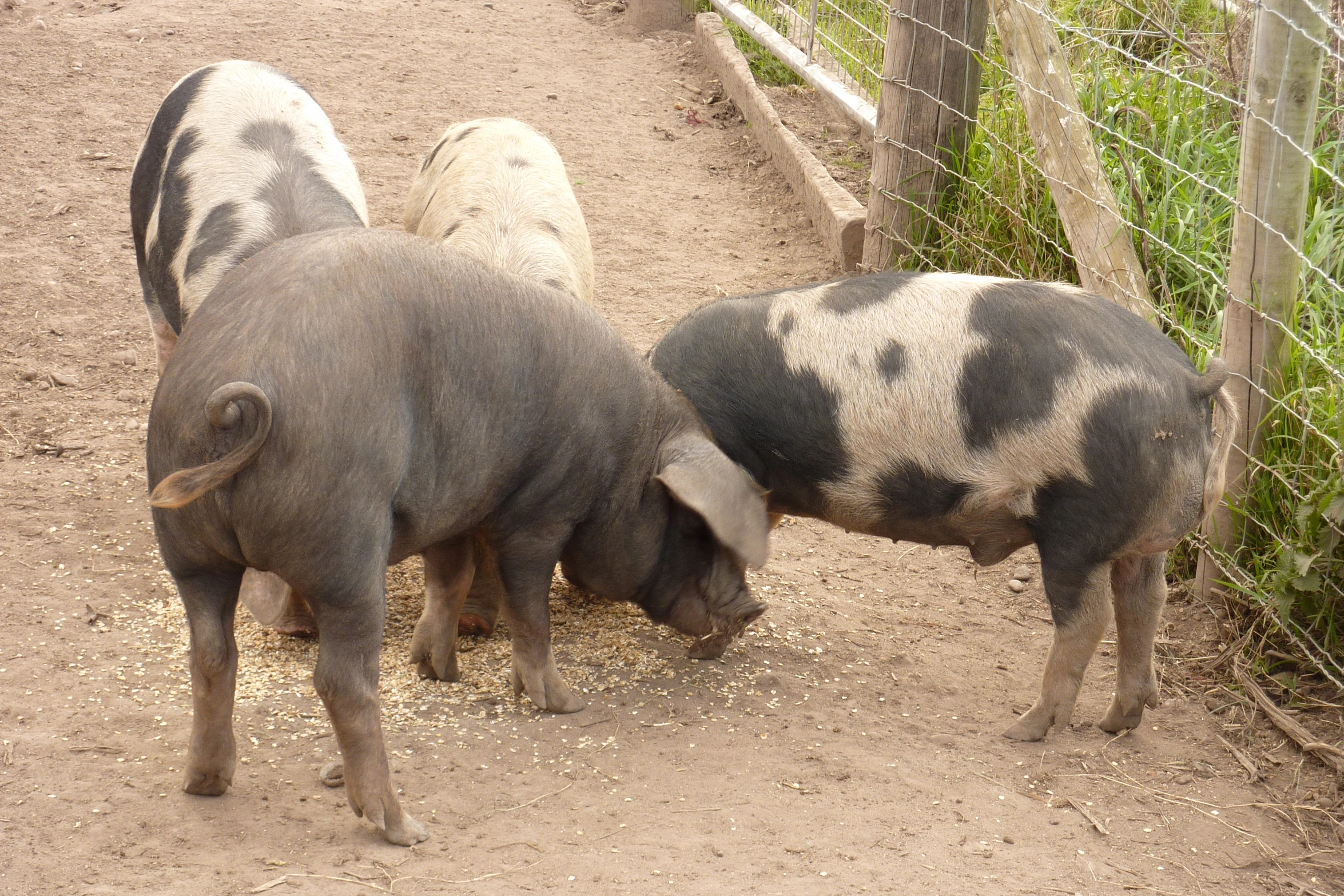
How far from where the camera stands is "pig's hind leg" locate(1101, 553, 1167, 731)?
3.55 metres

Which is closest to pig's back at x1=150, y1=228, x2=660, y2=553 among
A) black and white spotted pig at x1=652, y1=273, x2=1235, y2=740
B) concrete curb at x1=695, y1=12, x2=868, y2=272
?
black and white spotted pig at x1=652, y1=273, x2=1235, y2=740

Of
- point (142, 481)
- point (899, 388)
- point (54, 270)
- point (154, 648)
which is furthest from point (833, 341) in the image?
point (54, 270)

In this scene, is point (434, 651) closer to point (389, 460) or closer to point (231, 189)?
point (389, 460)

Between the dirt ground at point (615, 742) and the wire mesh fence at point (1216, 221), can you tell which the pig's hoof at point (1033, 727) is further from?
the wire mesh fence at point (1216, 221)

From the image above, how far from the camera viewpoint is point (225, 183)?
160 inches

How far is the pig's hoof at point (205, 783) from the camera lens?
2887mm

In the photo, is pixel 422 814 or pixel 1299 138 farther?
→ pixel 1299 138

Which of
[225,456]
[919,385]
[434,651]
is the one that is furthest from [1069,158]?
[225,456]

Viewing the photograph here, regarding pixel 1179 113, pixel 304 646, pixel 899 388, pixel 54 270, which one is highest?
pixel 1179 113

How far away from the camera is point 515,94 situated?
28.1 ft

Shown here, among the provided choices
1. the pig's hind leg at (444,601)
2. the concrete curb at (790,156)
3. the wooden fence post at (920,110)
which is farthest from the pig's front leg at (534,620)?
the concrete curb at (790,156)

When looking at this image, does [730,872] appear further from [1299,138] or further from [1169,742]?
[1299,138]

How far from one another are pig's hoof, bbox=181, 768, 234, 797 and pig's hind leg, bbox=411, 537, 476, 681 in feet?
2.54

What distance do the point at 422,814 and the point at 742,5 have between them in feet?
25.1
